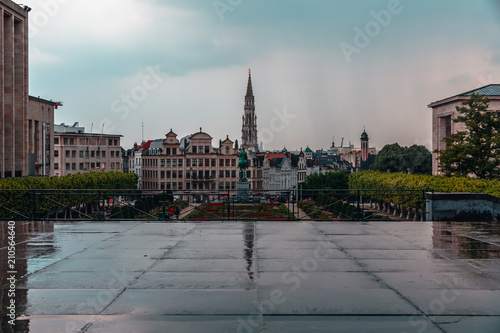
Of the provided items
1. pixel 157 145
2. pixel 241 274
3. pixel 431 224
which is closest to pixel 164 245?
pixel 241 274

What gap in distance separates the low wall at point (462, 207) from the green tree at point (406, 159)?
80885 millimetres

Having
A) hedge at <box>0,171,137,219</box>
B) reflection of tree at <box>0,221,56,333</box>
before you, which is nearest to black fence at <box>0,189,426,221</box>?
hedge at <box>0,171,137,219</box>

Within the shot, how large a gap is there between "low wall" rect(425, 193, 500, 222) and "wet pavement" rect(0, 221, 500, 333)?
3264 millimetres

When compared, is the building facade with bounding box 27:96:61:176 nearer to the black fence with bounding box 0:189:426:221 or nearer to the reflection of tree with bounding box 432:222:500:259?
the black fence with bounding box 0:189:426:221

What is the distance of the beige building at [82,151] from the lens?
383 feet

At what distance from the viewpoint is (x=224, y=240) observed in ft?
41.4

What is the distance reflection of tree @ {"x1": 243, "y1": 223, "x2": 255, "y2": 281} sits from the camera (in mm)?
9077

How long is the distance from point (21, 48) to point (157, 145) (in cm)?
7452

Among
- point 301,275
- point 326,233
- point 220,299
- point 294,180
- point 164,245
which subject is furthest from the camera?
point 294,180

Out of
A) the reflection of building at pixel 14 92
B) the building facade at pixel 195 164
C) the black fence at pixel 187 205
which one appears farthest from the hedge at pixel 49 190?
the building facade at pixel 195 164

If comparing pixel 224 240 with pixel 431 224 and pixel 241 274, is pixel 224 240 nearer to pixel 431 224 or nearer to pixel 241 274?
pixel 241 274

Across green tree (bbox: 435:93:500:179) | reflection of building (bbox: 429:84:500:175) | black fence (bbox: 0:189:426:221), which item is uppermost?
reflection of building (bbox: 429:84:500:175)

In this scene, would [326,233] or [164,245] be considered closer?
[164,245]

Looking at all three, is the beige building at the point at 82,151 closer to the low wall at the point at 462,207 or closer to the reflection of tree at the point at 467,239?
the low wall at the point at 462,207
